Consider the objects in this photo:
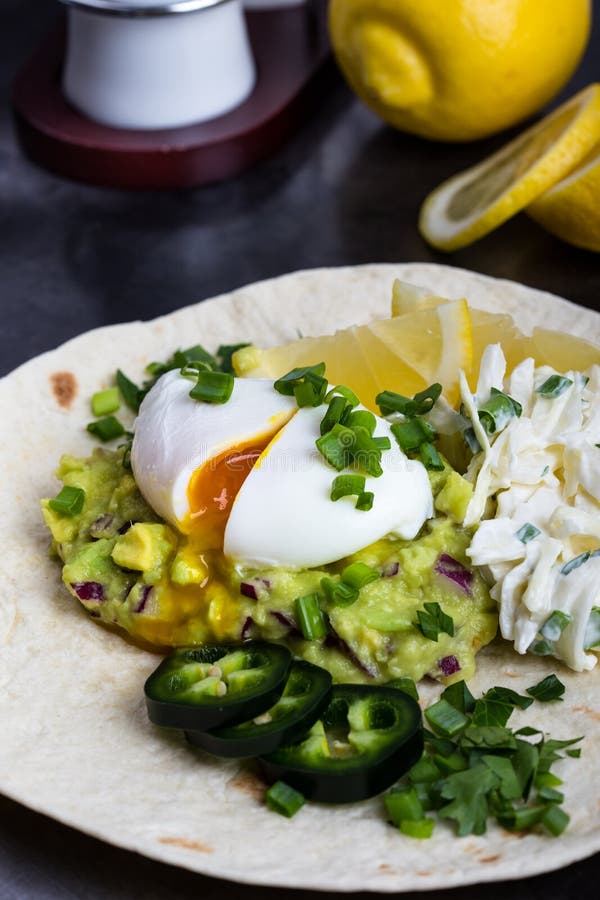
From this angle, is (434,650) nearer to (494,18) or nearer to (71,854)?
(71,854)

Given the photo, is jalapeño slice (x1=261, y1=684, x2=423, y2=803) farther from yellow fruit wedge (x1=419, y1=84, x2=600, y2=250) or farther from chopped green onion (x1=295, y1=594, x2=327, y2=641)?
yellow fruit wedge (x1=419, y1=84, x2=600, y2=250)

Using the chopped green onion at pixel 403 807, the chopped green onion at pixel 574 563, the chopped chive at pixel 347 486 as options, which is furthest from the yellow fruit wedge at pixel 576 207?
the chopped green onion at pixel 403 807

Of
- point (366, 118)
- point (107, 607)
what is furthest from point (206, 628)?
point (366, 118)

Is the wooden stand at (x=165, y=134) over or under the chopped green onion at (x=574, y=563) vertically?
under

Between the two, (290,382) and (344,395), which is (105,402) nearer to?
(290,382)

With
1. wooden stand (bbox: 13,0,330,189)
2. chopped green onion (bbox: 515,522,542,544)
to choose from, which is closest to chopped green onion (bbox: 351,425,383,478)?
chopped green onion (bbox: 515,522,542,544)

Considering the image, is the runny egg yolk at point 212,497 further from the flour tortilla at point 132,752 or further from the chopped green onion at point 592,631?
the chopped green onion at point 592,631

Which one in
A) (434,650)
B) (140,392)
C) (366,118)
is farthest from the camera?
(366,118)
